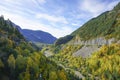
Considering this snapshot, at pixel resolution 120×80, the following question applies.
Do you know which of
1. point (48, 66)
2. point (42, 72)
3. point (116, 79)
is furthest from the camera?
point (116, 79)

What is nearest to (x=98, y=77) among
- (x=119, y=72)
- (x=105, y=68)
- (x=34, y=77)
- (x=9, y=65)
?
(x=105, y=68)

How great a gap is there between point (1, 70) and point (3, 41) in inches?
1597

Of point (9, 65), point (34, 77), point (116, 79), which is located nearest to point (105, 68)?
point (116, 79)

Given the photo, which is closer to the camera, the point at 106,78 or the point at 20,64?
the point at 20,64

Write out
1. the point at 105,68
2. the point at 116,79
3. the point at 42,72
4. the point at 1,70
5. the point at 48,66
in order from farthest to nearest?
the point at 105,68
the point at 116,79
the point at 48,66
the point at 42,72
the point at 1,70

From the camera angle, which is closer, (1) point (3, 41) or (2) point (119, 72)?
(1) point (3, 41)

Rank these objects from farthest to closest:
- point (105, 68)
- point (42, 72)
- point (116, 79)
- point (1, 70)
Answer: point (105, 68) < point (116, 79) < point (42, 72) < point (1, 70)

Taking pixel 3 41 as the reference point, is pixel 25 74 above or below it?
below

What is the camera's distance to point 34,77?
137000mm

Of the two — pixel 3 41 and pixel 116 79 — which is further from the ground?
pixel 3 41

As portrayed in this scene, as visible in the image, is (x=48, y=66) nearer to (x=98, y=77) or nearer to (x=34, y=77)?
(x=34, y=77)

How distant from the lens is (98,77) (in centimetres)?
19825

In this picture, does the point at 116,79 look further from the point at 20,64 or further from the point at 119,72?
the point at 20,64

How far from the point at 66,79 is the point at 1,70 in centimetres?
4620
